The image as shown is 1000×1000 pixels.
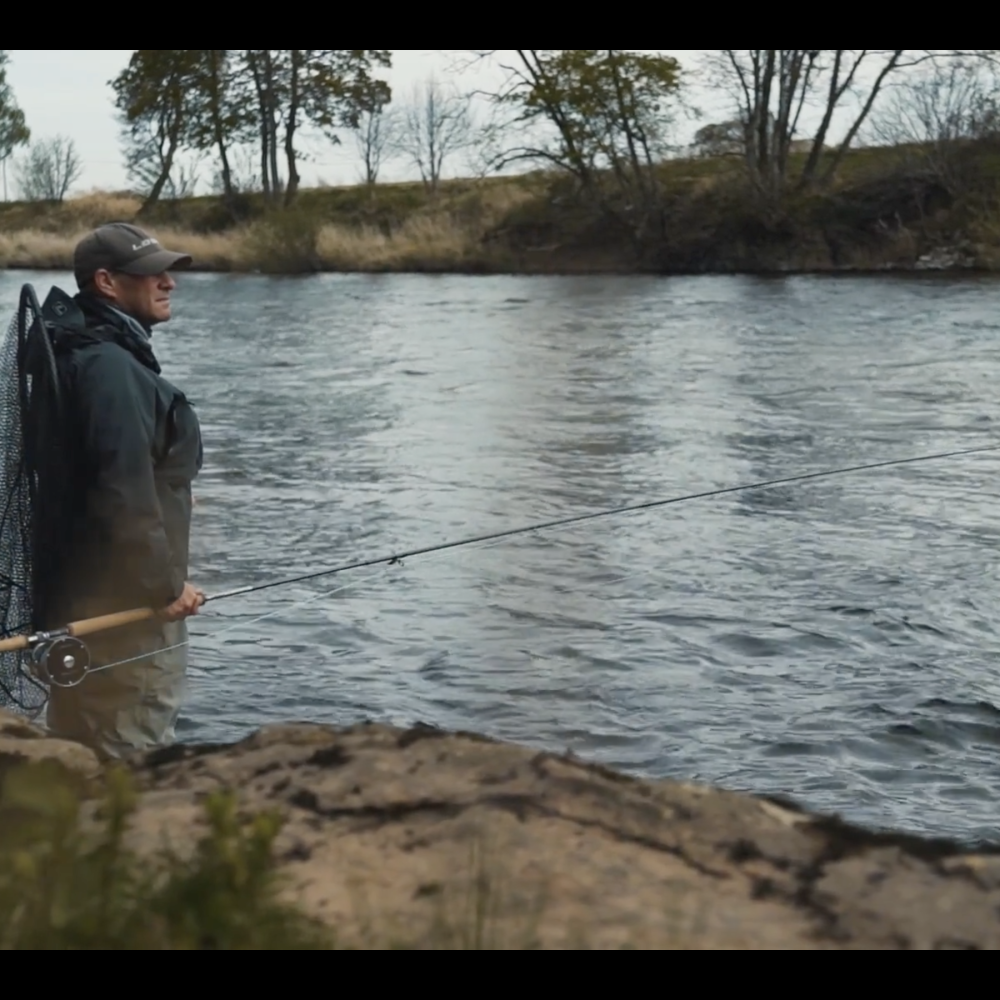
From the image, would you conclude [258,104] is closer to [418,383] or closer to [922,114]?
[922,114]

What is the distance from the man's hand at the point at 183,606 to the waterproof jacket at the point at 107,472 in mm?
26

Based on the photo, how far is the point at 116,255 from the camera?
464cm

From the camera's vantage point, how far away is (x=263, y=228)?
126 feet

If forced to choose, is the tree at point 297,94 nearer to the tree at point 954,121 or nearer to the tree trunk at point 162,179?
the tree trunk at point 162,179

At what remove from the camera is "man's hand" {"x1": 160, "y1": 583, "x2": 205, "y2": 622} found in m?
4.65

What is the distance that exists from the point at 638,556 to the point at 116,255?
515cm

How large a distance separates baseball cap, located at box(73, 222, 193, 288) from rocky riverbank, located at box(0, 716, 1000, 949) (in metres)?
1.71

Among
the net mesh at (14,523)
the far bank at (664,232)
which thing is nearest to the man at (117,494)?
the net mesh at (14,523)

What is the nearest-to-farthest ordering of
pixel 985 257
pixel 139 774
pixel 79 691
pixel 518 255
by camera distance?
pixel 139 774 → pixel 79 691 → pixel 985 257 → pixel 518 255

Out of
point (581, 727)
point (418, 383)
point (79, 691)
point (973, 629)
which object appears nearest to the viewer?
point (79, 691)

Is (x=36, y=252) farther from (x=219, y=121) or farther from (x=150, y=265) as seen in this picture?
(x=150, y=265)

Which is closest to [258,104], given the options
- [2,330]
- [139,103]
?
[139,103]
